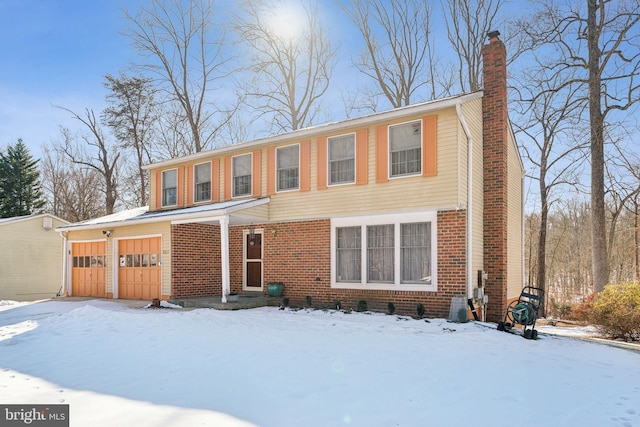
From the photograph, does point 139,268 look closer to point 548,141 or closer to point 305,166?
point 305,166

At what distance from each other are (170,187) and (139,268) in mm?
3105

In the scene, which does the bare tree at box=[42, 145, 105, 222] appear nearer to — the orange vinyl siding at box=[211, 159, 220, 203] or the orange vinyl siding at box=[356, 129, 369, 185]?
the orange vinyl siding at box=[211, 159, 220, 203]

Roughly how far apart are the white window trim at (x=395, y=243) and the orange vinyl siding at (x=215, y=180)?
4.49 metres

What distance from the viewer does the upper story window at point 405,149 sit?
10.2m

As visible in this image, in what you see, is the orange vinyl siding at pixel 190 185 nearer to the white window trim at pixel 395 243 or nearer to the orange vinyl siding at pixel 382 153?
the white window trim at pixel 395 243

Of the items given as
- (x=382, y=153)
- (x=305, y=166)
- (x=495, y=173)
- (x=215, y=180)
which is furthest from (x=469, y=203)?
(x=215, y=180)

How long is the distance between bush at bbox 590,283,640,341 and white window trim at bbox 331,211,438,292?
3804 mm

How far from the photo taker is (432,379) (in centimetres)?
517

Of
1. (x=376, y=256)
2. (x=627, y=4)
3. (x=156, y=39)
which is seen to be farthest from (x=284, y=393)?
(x=156, y=39)

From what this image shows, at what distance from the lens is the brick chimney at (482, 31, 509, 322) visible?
10.6m

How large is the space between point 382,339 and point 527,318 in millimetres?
2855

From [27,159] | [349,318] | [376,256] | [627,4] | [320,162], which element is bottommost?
[349,318]

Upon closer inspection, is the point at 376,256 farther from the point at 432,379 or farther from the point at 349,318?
the point at 432,379

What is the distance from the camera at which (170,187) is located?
15.3 metres
